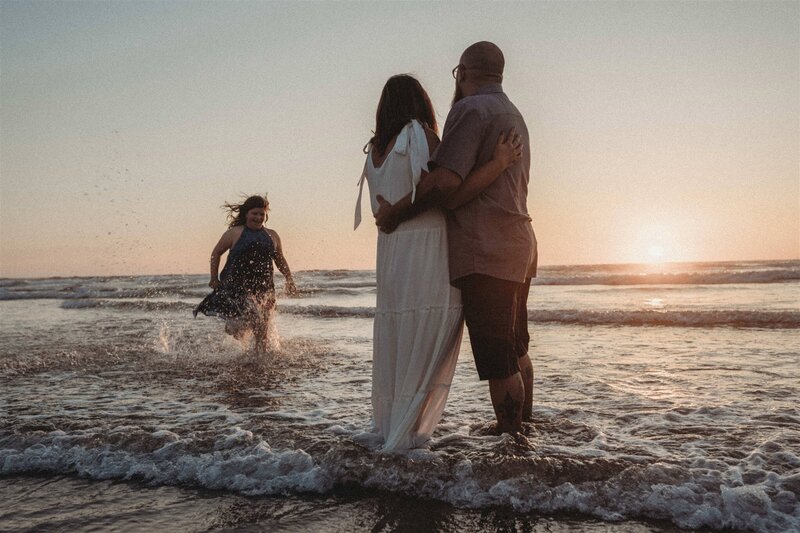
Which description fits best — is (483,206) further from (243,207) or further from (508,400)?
(243,207)

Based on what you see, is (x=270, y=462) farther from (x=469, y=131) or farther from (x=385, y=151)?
(x=469, y=131)

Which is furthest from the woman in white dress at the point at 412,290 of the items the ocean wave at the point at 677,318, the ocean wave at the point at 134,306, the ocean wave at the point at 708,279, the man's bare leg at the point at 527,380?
the ocean wave at the point at 708,279

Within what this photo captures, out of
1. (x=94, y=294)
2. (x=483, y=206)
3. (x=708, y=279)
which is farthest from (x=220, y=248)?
(x=94, y=294)

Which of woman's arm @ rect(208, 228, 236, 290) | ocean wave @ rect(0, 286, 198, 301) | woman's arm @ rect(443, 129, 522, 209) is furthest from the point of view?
ocean wave @ rect(0, 286, 198, 301)

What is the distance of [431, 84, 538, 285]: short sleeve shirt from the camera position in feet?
10.4

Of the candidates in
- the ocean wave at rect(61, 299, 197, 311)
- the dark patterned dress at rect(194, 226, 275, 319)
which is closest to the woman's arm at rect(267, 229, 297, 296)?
the dark patterned dress at rect(194, 226, 275, 319)

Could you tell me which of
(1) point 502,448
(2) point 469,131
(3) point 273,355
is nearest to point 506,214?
(2) point 469,131

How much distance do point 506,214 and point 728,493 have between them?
170 centimetres

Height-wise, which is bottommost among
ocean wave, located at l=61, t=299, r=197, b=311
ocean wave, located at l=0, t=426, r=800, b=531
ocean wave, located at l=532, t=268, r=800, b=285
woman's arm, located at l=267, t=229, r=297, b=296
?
ocean wave, located at l=0, t=426, r=800, b=531

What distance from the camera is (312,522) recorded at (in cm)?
278

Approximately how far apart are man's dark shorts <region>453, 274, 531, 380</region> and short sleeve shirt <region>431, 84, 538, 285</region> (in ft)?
0.20

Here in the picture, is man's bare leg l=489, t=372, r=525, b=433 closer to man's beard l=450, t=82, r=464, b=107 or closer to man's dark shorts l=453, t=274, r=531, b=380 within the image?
man's dark shorts l=453, t=274, r=531, b=380

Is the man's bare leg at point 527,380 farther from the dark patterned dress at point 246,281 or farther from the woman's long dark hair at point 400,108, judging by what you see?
the dark patterned dress at point 246,281

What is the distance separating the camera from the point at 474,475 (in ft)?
10.2
